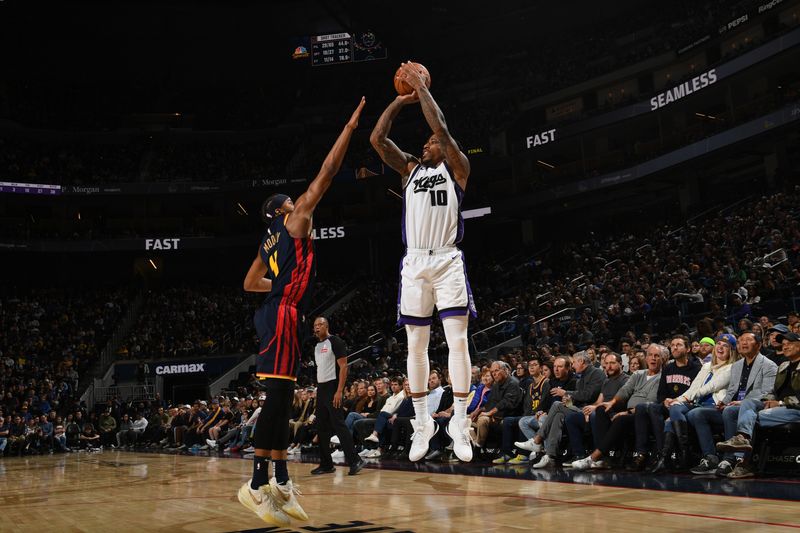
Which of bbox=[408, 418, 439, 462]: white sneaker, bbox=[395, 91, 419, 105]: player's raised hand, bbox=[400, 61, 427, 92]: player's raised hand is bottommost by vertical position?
bbox=[408, 418, 439, 462]: white sneaker

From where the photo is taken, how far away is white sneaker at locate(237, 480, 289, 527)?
4520 millimetres

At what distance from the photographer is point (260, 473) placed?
15.7 feet

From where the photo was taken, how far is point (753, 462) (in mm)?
6477

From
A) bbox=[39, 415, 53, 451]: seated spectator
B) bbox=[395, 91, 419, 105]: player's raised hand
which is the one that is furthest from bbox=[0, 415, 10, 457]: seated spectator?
bbox=[395, 91, 419, 105]: player's raised hand

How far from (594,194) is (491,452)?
78.2 feet

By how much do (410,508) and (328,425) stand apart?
367 cm

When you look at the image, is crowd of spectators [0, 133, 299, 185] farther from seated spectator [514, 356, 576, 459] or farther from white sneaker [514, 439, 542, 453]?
white sneaker [514, 439, 542, 453]

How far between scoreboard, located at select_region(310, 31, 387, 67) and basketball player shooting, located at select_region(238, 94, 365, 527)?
33742mm

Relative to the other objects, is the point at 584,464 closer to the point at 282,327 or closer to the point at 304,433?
the point at 282,327

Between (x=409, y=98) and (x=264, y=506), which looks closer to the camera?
(x=264, y=506)

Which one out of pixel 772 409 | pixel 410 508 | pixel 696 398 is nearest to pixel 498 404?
pixel 696 398

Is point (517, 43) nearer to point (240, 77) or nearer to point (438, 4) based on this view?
point (438, 4)

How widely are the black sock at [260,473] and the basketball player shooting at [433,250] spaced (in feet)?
3.40

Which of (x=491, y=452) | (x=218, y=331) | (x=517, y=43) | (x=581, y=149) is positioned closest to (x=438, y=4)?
(x=517, y=43)
